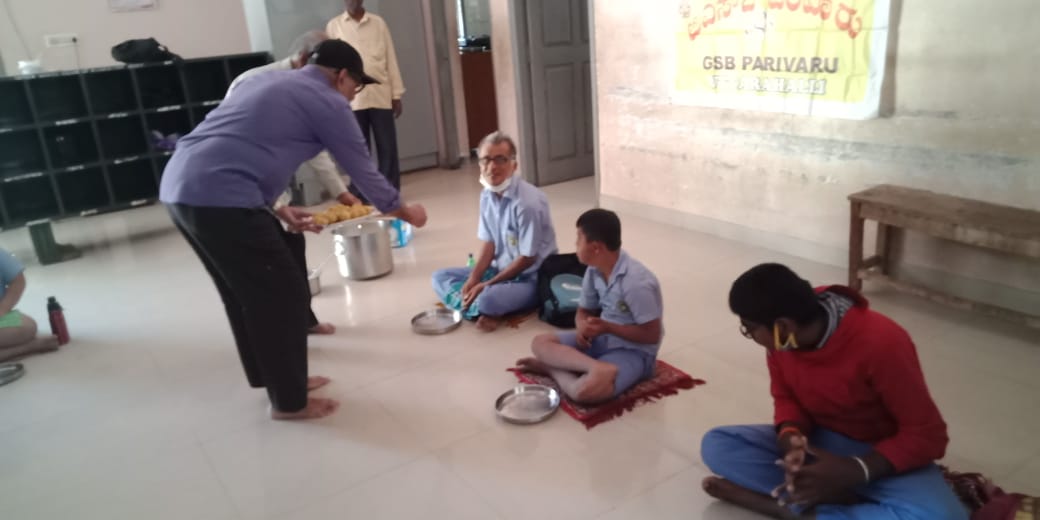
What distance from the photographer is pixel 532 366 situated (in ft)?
8.99

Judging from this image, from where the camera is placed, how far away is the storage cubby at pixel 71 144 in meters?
4.96

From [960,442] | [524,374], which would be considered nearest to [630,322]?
[524,374]

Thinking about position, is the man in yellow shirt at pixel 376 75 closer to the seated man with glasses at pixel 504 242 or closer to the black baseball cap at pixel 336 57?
the seated man with glasses at pixel 504 242

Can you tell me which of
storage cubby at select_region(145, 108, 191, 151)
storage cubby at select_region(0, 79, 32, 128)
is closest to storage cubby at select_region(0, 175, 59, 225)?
storage cubby at select_region(0, 79, 32, 128)

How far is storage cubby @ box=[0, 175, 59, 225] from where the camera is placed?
478 cm

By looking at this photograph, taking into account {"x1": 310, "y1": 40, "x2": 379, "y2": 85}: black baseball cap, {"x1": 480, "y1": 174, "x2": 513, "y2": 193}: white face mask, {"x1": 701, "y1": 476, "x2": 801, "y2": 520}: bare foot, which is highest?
{"x1": 310, "y1": 40, "x2": 379, "y2": 85}: black baseball cap

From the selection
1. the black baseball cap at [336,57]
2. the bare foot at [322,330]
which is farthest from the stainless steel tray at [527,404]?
the black baseball cap at [336,57]

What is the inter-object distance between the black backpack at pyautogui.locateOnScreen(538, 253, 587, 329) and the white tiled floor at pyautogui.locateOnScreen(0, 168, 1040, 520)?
0.36 ft

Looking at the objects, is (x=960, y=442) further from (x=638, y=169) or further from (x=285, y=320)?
(x=638, y=169)

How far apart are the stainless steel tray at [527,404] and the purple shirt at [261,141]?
37.9 inches

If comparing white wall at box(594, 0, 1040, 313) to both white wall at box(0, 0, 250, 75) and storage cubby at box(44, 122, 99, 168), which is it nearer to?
storage cubby at box(44, 122, 99, 168)

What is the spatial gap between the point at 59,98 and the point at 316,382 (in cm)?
357

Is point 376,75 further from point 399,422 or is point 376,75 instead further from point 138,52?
point 399,422

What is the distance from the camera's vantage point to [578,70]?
588cm
